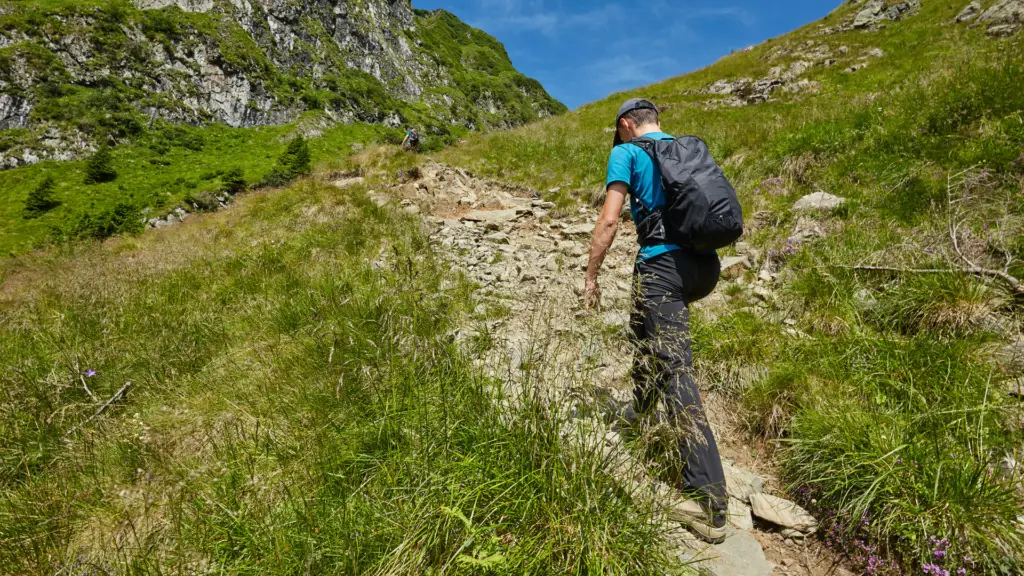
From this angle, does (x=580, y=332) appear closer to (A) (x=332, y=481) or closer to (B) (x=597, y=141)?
(A) (x=332, y=481)

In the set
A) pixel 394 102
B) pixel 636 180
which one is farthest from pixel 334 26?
pixel 636 180

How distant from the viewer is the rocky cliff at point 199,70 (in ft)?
143

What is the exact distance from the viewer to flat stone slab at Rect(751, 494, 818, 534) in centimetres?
259

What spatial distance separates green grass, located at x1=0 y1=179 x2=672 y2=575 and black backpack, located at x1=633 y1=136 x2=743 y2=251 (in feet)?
5.47

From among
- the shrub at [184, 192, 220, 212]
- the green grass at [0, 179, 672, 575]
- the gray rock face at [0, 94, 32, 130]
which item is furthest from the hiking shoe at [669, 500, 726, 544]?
the gray rock face at [0, 94, 32, 130]

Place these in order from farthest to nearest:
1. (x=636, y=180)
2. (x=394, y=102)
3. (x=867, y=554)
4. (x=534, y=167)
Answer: (x=394, y=102)
(x=534, y=167)
(x=636, y=180)
(x=867, y=554)

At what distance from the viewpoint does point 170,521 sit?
7.01 feet

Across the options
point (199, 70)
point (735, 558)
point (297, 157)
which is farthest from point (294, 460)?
point (199, 70)

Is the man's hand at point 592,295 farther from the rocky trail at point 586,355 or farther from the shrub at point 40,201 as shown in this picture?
the shrub at point 40,201

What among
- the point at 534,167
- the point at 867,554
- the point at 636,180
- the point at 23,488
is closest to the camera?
the point at 867,554

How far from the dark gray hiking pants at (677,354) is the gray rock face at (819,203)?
4553 millimetres

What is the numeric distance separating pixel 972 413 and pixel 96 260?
1496 centimetres

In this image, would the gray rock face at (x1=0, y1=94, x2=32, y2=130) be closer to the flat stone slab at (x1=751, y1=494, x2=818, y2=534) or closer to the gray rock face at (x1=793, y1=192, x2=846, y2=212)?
the gray rock face at (x1=793, y1=192, x2=846, y2=212)

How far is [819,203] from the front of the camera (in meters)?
6.08
